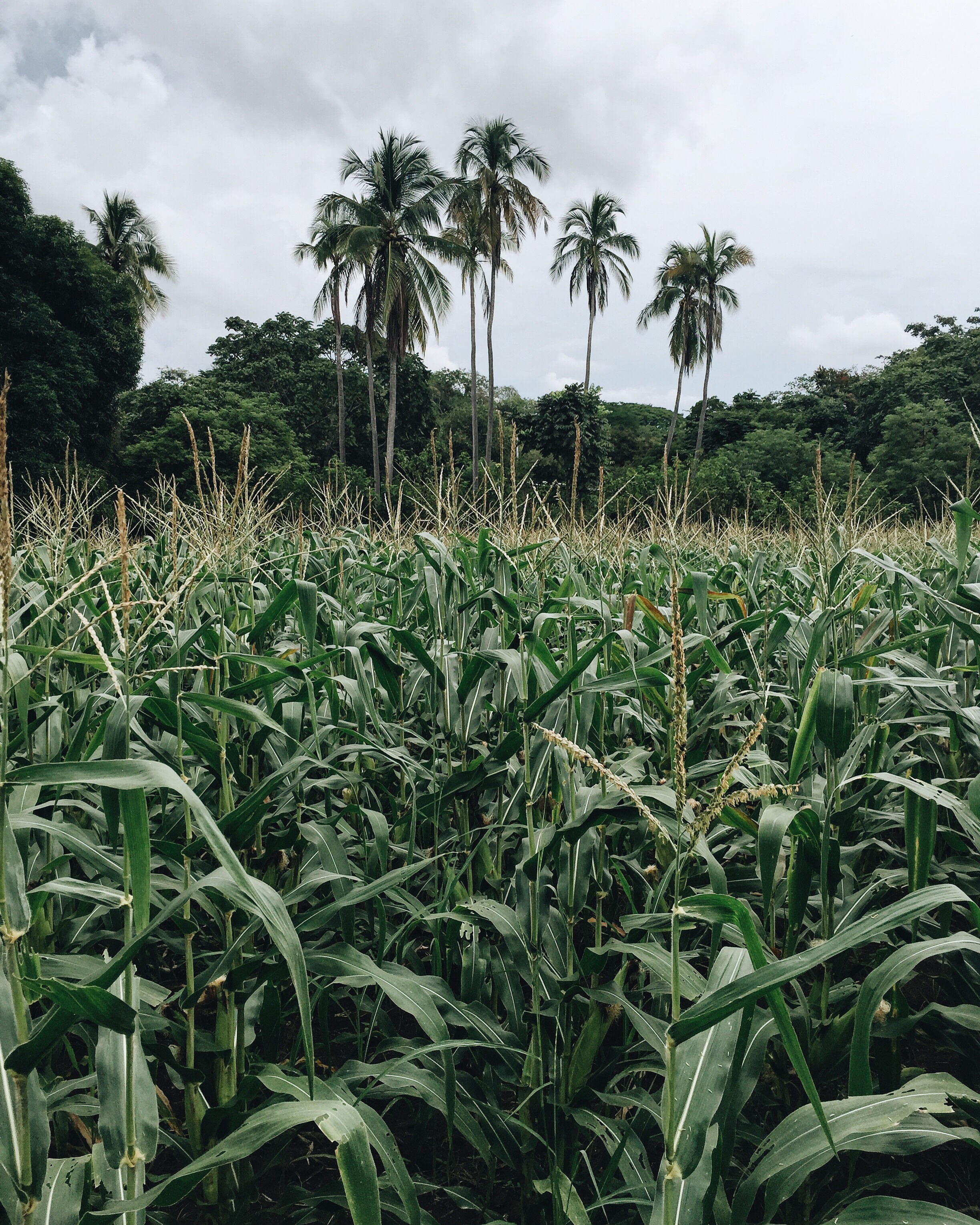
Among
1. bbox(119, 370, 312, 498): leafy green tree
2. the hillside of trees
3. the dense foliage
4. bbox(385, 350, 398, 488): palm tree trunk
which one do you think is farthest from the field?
bbox(385, 350, 398, 488): palm tree trunk

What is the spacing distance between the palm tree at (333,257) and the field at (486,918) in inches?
912

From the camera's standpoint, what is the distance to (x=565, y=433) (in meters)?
26.1

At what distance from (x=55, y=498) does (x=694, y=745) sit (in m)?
3.64

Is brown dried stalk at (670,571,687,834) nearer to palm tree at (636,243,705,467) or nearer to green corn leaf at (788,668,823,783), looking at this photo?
green corn leaf at (788,668,823,783)

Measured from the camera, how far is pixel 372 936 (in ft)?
5.98

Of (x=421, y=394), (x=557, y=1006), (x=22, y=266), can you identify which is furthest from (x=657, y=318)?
(x=557, y=1006)

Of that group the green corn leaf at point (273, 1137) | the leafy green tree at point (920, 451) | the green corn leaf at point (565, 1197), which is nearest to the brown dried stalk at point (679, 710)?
the green corn leaf at point (273, 1137)

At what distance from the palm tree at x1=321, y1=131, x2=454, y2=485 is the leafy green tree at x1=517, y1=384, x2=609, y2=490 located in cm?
531

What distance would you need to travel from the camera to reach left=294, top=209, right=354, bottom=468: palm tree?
24641mm

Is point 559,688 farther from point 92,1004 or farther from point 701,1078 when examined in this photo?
point 92,1004

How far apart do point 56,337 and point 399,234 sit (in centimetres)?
1110

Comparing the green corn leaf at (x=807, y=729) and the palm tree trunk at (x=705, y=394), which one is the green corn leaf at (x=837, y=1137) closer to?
the green corn leaf at (x=807, y=729)

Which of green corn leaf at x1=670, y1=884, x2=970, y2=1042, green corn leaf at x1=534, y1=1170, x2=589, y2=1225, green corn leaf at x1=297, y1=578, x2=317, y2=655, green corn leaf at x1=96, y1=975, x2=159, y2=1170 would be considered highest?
green corn leaf at x1=297, y1=578, x2=317, y2=655

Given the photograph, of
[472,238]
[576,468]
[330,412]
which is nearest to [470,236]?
[472,238]
